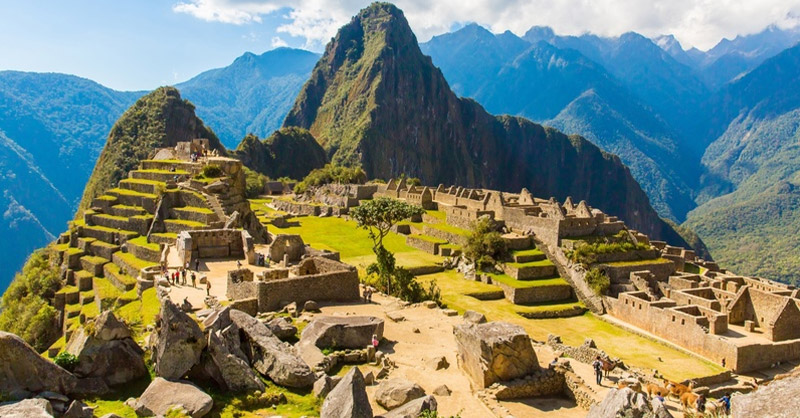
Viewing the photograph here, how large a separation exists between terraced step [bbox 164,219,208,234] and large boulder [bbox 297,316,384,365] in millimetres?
20523

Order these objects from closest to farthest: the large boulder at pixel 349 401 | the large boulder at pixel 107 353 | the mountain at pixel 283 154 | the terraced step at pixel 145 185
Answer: the large boulder at pixel 349 401 → the large boulder at pixel 107 353 → the terraced step at pixel 145 185 → the mountain at pixel 283 154

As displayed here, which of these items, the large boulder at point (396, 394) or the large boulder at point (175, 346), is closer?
the large boulder at point (175, 346)

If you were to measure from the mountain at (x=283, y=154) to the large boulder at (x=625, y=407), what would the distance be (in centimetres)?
14067

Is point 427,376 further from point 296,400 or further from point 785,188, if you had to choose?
point 785,188

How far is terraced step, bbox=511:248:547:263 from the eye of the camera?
44000mm

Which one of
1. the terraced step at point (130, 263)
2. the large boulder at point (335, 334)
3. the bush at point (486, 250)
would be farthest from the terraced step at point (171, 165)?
the large boulder at point (335, 334)

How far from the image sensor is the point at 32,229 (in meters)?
112

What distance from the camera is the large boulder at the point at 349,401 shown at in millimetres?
10258

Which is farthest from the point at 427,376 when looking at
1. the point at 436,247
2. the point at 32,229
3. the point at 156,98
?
the point at 156,98

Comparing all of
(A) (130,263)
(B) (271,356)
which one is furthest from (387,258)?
(B) (271,356)

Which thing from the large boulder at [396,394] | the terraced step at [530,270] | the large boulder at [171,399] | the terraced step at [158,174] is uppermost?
the terraced step at [158,174]

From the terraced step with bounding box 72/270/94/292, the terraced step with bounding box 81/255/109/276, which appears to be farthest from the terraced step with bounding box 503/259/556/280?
the terraced step with bounding box 72/270/94/292

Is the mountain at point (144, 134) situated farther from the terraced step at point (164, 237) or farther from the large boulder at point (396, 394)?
the large boulder at point (396, 394)

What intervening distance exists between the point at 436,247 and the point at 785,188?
144 metres
